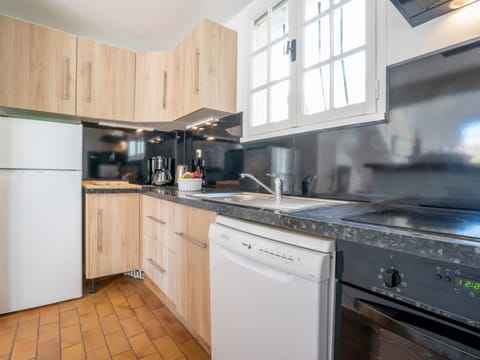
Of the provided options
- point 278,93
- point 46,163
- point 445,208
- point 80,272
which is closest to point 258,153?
point 278,93

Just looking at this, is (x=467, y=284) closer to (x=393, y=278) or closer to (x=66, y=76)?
(x=393, y=278)

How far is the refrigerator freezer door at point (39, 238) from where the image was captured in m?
1.77

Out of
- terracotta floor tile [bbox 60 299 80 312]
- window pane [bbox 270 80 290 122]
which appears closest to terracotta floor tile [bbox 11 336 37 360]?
terracotta floor tile [bbox 60 299 80 312]

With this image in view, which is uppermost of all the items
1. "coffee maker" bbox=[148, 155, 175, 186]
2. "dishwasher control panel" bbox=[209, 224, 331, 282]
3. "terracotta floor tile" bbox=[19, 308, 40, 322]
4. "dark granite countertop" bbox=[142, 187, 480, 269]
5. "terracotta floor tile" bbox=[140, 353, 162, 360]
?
"coffee maker" bbox=[148, 155, 175, 186]

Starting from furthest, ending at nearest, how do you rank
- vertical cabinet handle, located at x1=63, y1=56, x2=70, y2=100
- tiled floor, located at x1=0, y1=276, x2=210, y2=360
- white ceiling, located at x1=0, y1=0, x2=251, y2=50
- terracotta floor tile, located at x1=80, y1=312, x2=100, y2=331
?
vertical cabinet handle, located at x1=63, y1=56, x2=70, y2=100, white ceiling, located at x1=0, y1=0, x2=251, y2=50, terracotta floor tile, located at x1=80, y1=312, x2=100, y2=331, tiled floor, located at x1=0, y1=276, x2=210, y2=360

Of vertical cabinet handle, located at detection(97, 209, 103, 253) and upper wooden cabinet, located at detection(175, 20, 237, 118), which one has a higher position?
upper wooden cabinet, located at detection(175, 20, 237, 118)

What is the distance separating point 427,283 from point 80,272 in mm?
2291

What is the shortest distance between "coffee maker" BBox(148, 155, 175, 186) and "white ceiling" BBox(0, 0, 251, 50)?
121 cm

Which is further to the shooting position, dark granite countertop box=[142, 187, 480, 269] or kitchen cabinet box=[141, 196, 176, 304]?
kitchen cabinet box=[141, 196, 176, 304]

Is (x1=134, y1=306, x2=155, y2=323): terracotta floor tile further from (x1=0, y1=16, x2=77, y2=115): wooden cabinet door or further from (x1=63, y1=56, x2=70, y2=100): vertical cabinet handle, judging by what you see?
(x1=63, y1=56, x2=70, y2=100): vertical cabinet handle

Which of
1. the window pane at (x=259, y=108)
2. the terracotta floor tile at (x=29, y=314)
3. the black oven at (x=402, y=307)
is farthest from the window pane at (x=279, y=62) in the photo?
the terracotta floor tile at (x=29, y=314)

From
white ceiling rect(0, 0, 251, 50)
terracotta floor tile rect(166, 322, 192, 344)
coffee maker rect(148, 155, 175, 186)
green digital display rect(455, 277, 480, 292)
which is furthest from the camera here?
coffee maker rect(148, 155, 175, 186)

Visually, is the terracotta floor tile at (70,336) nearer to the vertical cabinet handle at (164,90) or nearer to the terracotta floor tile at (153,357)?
the terracotta floor tile at (153,357)

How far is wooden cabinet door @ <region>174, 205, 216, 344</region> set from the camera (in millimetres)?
1268
